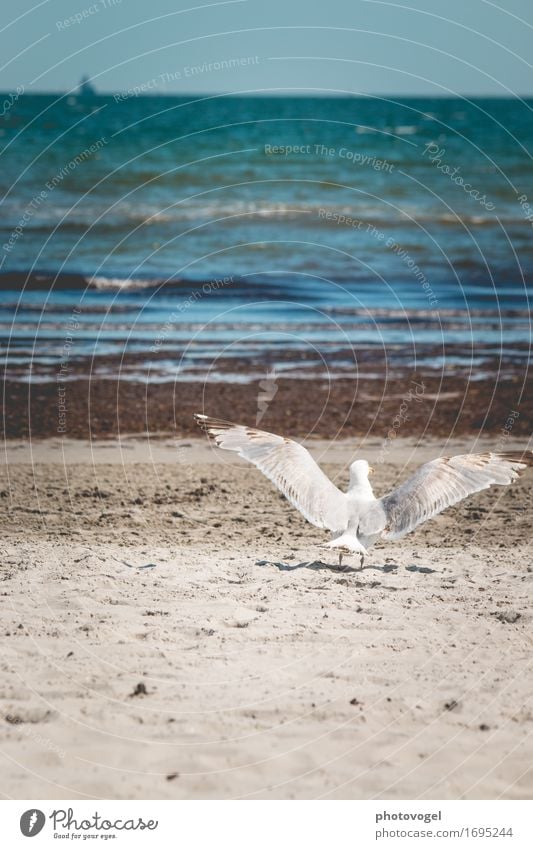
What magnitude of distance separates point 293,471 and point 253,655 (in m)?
2.39

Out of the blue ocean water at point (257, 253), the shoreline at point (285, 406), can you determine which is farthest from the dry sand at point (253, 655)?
the blue ocean water at point (257, 253)

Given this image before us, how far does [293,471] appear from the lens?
367 inches

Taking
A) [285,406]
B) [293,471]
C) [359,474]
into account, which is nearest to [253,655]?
[293,471]

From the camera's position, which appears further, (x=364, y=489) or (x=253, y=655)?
(x=364, y=489)

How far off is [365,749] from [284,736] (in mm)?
512

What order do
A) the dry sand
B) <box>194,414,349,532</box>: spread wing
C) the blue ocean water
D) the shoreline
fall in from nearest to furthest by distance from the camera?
the dry sand, <box>194,414,349,532</box>: spread wing, the shoreline, the blue ocean water

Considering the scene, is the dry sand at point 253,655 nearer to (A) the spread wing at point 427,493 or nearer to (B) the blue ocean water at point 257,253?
(A) the spread wing at point 427,493

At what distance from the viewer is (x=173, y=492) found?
12.0 metres

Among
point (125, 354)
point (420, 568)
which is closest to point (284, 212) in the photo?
point (125, 354)

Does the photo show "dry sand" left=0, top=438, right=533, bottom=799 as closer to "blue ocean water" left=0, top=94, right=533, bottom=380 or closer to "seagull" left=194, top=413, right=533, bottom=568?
"seagull" left=194, top=413, right=533, bottom=568

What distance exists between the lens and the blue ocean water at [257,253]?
20.4m

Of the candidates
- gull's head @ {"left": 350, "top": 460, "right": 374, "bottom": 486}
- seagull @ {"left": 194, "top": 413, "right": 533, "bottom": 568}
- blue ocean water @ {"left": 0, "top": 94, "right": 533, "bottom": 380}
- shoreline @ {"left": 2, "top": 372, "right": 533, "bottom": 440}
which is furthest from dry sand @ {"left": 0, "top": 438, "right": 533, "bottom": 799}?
blue ocean water @ {"left": 0, "top": 94, "right": 533, "bottom": 380}

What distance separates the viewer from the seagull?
29.2 feet

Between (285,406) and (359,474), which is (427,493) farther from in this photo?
(285,406)
